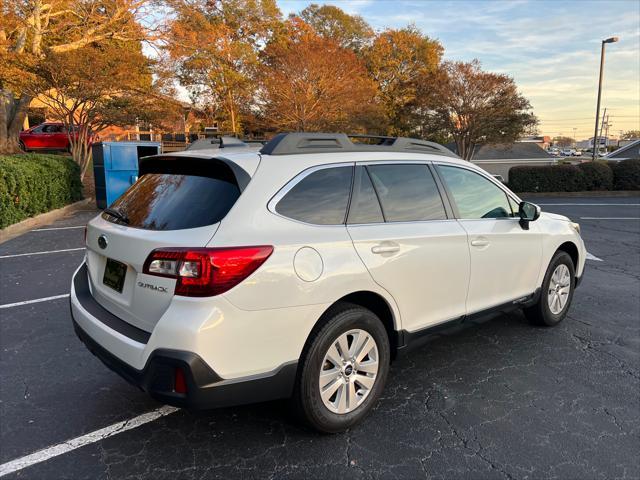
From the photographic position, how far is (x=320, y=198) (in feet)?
9.09

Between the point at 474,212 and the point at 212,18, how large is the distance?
3478 cm

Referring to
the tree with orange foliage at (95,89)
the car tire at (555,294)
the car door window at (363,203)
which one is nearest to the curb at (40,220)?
the tree with orange foliage at (95,89)

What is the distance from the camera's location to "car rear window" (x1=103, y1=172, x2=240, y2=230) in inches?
96.8

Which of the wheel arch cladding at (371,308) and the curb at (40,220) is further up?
the wheel arch cladding at (371,308)

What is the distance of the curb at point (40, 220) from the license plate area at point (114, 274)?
25.1 ft

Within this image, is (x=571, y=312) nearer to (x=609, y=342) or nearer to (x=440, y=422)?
(x=609, y=342)

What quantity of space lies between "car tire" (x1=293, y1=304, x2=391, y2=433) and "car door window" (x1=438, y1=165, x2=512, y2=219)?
1.30 m

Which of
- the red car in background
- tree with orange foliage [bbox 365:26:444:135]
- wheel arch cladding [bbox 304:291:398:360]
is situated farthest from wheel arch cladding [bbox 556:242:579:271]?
tree with orange foliage [bbox 365:26:444:135]

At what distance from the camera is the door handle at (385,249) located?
9.25 feet

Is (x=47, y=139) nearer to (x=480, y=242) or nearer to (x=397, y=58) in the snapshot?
(x=480, y=242)

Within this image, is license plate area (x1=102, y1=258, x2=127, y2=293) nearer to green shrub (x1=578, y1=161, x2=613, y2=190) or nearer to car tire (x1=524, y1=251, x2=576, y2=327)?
car tire (x1=524, y1=251, x2=576, y2=327)

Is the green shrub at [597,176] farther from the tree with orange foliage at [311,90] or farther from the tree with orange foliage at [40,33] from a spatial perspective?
the tree with orange foliage at [40,33]

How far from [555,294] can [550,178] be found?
1577cm

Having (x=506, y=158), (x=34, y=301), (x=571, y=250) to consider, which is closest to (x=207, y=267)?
(x=571, y=250)
